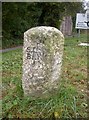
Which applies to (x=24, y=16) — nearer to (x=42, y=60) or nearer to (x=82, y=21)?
(x=82, y=21)

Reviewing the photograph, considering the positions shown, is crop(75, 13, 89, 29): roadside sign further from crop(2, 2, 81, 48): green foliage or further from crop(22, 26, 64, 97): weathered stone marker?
crop(22, 26, 64, 97): weathered stone marker

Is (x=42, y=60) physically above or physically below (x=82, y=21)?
below

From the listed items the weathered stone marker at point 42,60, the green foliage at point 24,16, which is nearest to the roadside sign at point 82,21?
the green foliage at point 24,16

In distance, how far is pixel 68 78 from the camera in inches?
261

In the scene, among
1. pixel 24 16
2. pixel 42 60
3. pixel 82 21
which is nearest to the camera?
pixel 42 60

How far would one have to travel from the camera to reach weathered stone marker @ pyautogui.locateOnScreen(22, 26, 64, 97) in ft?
14.3

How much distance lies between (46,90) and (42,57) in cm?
53

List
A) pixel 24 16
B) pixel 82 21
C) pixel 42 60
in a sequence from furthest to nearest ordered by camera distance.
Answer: pixel 82 21 → pixel 24 16 → pixel 42 60

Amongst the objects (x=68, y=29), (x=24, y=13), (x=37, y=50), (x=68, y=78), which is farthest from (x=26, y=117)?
A: (x=68, y=29)

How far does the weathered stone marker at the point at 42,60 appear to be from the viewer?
437 centimetres

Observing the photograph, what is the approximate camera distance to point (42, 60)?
4.39 meters

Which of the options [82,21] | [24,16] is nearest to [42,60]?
Answer: [24,16]

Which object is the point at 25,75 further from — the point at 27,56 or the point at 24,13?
the point at 24,13

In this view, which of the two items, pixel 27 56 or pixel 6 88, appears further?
pixel 6 88
